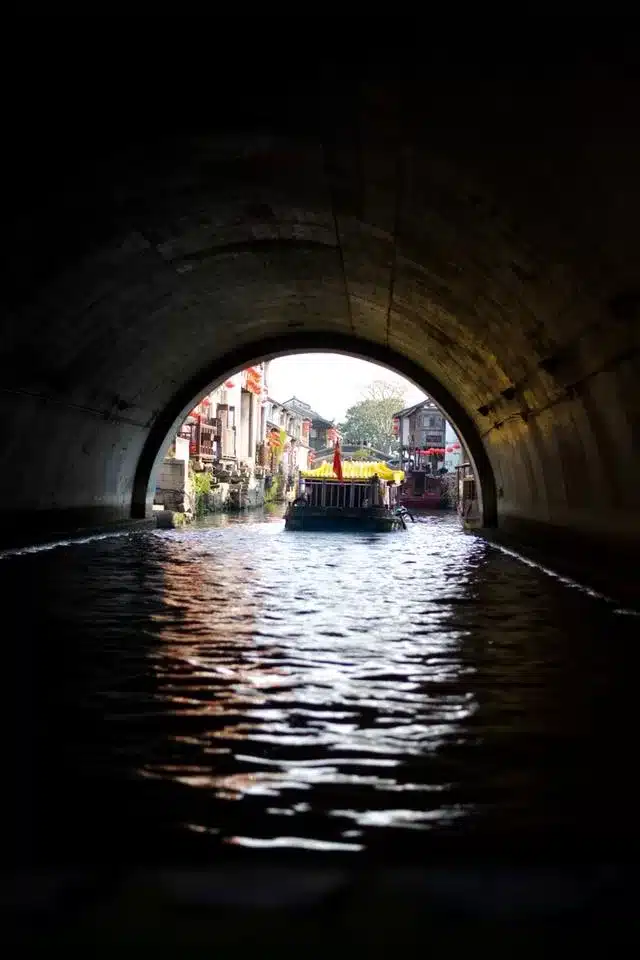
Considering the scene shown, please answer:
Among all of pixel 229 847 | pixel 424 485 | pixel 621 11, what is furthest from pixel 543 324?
pixel 424 485

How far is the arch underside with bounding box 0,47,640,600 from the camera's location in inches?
390

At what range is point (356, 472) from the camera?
128ft

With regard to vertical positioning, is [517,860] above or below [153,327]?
below

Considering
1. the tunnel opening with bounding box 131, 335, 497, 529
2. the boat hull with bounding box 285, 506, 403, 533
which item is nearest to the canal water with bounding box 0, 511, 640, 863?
the tunnel opening with bounding box 131, 335, 497, 529

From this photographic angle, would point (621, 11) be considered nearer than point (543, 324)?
Yes

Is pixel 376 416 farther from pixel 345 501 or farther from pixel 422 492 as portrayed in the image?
pixel 345 501

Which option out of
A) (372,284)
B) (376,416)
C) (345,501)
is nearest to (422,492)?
(345,501)

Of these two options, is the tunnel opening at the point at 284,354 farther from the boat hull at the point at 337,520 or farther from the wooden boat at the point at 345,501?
the wooden boat at the point at 345,501

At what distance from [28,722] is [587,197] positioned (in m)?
6.48

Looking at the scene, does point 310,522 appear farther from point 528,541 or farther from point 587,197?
point 587,197

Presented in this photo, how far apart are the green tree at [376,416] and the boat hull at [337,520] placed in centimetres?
8746

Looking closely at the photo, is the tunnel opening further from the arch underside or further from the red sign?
the red sign

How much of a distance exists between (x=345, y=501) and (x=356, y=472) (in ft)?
11.6

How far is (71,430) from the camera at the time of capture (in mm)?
19844
